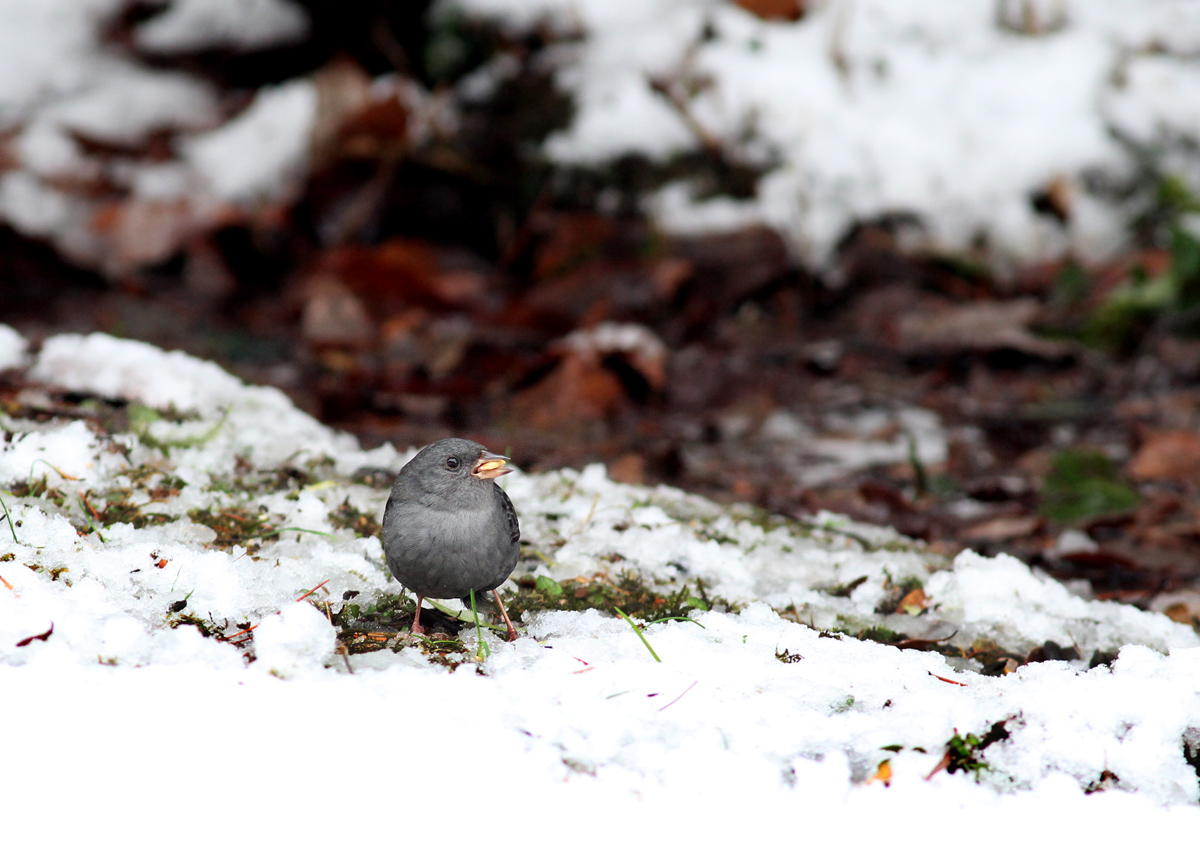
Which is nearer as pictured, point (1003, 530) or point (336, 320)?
point (1003, 530)

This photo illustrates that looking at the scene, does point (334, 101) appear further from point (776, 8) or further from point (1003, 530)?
point (1003, 530)

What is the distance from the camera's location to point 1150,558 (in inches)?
132

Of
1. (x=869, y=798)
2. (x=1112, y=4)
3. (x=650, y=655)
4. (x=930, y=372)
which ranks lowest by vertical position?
(x=930, y=372)

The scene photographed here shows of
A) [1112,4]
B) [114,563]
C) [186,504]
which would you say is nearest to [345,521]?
[186,504]

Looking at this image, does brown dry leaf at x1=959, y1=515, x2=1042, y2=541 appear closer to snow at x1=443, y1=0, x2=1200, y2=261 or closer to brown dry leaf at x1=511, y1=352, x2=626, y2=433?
brown dry leaf at x1=511, y1=352, x2=626, y2=433

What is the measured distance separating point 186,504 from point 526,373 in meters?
2.19

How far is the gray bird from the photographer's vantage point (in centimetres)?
214

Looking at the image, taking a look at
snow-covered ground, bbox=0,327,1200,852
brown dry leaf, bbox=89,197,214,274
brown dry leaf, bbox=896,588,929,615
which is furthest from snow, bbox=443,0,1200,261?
snow-covered ground, bbox=0,327,1200,852

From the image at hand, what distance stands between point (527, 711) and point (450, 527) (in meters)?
0.47

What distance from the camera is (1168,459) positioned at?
403 centimetres

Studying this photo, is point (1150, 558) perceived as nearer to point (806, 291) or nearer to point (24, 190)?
point (806, 291)

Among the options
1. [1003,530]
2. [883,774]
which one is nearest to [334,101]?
[1003,530]

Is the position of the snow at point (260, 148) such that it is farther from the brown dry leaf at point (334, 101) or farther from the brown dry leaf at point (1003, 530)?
the brown dry leaf at point (1003, 530)

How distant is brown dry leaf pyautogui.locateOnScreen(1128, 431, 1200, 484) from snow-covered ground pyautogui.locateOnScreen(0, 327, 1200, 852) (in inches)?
63.1
